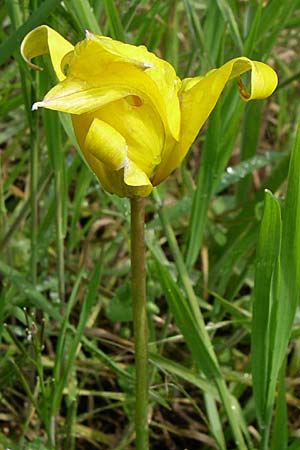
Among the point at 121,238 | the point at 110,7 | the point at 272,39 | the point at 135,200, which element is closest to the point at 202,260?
the point at 121,238

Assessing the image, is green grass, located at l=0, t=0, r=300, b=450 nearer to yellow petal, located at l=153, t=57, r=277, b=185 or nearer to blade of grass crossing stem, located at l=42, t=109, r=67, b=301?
blade of grass crossing stem, located at l=42, t=109, r=67, b=301

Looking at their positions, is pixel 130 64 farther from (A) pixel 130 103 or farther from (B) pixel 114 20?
(B) pixel 114 20

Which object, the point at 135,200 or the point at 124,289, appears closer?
the point at 135,200

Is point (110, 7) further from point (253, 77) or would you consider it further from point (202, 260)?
point (202, 260)

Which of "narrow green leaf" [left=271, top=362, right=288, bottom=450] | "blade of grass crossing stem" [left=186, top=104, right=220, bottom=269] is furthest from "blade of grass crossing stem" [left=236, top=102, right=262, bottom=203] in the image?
"narrow green leaf" [left=271, top=362, right=288, bottom=450]

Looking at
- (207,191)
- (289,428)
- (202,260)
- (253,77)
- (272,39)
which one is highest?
(253,77)

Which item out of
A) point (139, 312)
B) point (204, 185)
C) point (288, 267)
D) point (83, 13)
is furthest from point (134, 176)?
point (204, 185)

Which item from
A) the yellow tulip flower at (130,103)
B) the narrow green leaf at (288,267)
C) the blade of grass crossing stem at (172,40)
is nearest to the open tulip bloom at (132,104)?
the yellow tulip flower at (130,103)

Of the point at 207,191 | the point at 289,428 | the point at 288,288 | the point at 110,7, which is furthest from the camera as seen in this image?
the point at 289,428

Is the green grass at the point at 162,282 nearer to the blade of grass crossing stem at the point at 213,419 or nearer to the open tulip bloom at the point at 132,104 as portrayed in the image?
the blade of grass crossing stem at the point at 213,419
